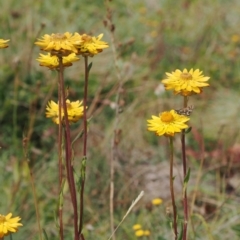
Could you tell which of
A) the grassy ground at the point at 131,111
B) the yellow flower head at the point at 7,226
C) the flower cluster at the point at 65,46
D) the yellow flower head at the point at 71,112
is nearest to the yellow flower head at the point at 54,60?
the flower cluster at the point at 65,46

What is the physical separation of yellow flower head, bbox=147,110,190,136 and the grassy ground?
0.52 m

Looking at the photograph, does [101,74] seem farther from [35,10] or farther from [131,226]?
[131,226]

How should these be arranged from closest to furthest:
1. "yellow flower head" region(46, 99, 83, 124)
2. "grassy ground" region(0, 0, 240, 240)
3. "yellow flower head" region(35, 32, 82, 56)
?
"yellow flower head" region(35, 32, 82, 56) → "yellow flower head" region(46, 99, 83, 124) → "grassy ground" region(0, 0, 240, 240)

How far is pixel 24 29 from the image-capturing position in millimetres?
4074

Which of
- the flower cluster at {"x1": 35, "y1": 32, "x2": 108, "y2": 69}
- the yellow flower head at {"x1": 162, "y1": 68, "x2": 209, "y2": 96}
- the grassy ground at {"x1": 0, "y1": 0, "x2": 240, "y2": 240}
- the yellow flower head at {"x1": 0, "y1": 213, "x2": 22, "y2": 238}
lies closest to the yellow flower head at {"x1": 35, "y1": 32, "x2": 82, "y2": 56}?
the flower cluster at {"x1": 35, "y1": 32, "x2": 108, "y2": 69}

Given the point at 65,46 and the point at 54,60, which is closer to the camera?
the point at 65,46

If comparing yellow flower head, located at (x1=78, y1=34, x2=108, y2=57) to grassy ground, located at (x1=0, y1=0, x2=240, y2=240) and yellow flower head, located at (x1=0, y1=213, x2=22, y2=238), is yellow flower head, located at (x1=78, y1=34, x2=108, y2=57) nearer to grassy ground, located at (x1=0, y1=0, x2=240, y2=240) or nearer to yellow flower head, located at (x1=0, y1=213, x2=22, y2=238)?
yellow flower head, located at (x1=0, y1=213, x2=22, y2=238)

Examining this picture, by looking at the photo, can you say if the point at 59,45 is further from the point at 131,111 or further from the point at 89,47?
the point at 131,111

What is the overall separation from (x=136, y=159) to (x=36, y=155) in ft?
1.69

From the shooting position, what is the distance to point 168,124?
142 centimetres

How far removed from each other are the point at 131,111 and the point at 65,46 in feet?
7.46

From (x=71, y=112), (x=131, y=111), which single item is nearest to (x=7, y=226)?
(x=71, y=112)

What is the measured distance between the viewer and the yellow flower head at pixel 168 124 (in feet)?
4.60

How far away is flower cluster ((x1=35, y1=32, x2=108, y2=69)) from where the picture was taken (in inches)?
50.9
